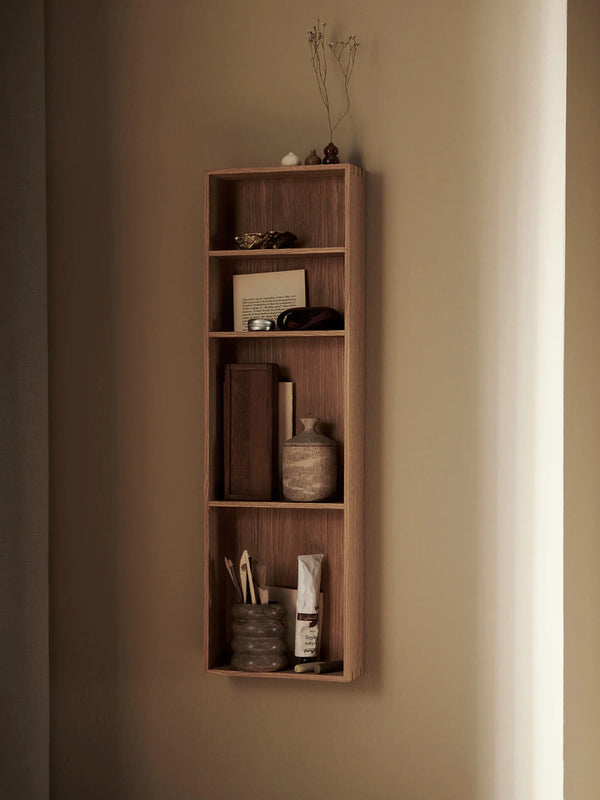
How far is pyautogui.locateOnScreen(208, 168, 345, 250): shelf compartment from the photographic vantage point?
96.9 inches

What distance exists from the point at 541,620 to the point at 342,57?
4.66 feet

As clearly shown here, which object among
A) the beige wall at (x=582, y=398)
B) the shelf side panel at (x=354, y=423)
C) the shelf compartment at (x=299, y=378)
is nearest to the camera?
the beige wall at (x=582, y=398)

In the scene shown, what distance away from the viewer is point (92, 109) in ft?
8.59

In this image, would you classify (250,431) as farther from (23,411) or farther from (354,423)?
(23,411)

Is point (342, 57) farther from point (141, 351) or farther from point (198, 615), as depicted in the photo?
point (198, 615)

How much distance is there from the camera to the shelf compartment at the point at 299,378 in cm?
243

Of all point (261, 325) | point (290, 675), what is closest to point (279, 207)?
point (261, 325)

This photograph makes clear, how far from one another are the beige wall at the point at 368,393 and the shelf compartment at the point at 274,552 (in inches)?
3.4

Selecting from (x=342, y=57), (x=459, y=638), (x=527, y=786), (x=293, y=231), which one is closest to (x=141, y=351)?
(x=293, y=231)

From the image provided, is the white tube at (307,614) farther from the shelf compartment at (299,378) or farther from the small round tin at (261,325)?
the small round tin at (261,325)

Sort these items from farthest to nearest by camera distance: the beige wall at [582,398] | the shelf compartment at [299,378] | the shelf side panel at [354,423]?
1. the shelf compartment at [299,378]
2. the shelf side panel at [354,423]
3. the beige wall at [582,398]

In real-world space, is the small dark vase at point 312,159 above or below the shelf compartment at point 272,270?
above

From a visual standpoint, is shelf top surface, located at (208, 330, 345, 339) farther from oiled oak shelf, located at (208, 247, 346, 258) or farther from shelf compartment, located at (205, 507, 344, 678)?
shelf compartment, located at (205, 507, 344, 678)

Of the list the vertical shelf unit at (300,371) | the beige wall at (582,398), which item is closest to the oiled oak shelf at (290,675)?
the vertical shelf unit at (300,371)
